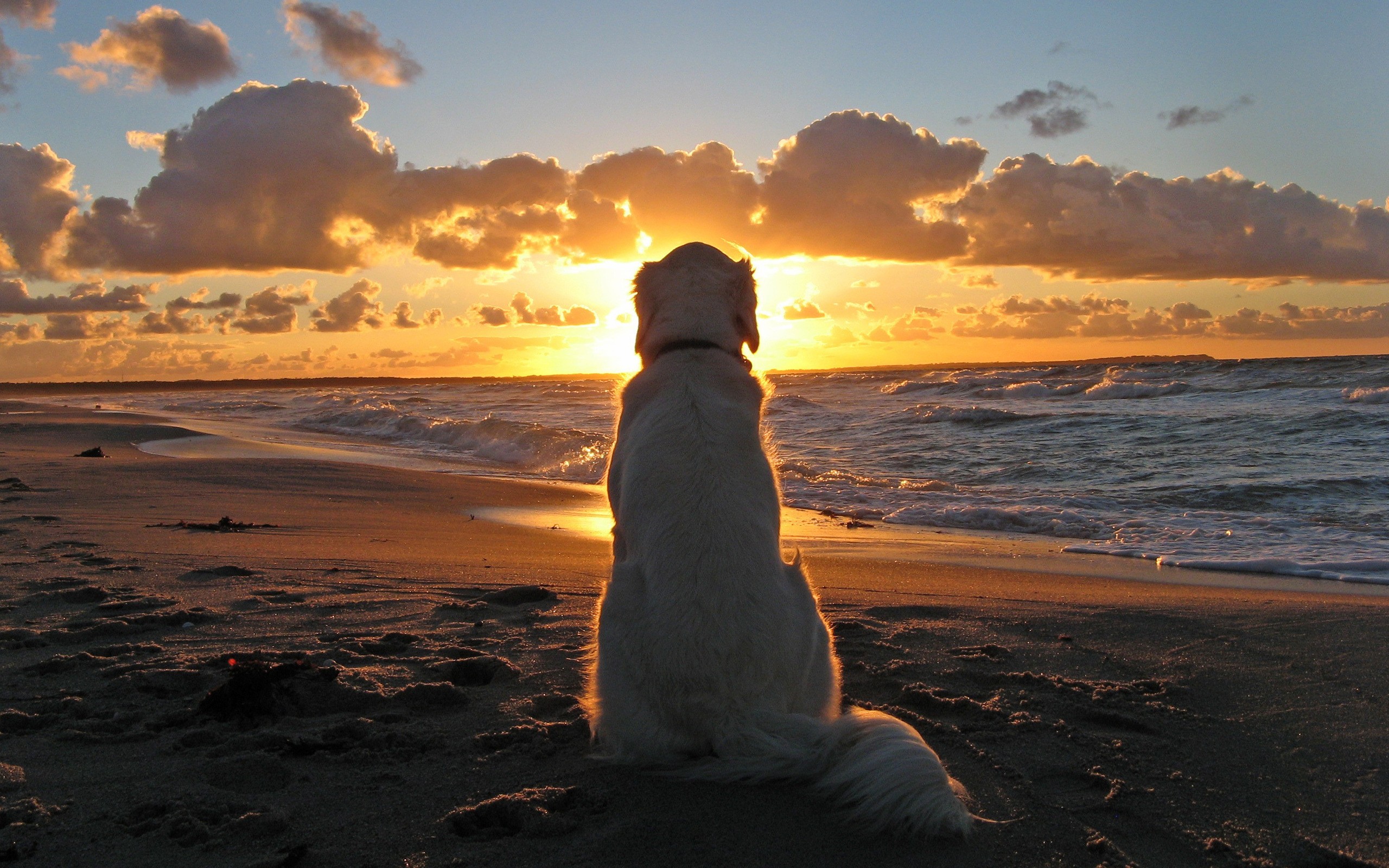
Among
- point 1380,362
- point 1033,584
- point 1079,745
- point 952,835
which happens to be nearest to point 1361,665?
point 1079,745

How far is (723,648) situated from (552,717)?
1.19 metres

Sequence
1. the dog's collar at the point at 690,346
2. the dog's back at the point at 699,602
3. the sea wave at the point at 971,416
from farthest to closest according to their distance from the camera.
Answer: the sea wave at the point at 971,416 → the dog's collar at the point at 690,346 → the dog's back at the point at 699,602

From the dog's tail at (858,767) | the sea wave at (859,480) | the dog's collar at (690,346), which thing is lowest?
the sea wave at (859,480)

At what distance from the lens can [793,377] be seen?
72.2 metres

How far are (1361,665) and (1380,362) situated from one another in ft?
140

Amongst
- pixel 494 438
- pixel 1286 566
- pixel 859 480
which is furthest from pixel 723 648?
pixel 494 438

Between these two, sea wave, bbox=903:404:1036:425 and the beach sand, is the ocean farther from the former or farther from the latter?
the beach sand

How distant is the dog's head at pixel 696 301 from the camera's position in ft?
12.2

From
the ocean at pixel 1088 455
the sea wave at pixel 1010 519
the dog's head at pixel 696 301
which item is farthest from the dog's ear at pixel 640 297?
the sea wave at pixel 1010 519

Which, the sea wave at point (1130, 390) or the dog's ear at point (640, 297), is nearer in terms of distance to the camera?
the dog's ear at point (640, 297)

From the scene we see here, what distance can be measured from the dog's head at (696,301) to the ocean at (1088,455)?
0.43m

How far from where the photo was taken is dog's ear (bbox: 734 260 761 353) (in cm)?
395

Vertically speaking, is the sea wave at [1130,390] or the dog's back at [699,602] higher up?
the sea wave at [1130,390]

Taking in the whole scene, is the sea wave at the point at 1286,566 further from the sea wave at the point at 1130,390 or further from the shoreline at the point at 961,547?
the sea wave at the point at 1130,390
